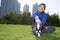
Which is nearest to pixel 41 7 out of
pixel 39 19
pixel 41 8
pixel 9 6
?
pixel 41 8

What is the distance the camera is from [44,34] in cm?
163

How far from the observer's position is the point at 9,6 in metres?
1.67

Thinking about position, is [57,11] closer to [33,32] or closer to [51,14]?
[51,14]

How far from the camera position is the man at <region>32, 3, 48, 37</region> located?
164 centimetres

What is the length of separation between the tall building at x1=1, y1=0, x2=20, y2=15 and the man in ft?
0.82

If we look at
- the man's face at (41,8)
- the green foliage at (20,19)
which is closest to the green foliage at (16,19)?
the green foliage at (20,19)

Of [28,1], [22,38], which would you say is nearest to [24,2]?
[28,1]

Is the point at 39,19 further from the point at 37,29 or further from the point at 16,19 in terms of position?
the point at 16,19

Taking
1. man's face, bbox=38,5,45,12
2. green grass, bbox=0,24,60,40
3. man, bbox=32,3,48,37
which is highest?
man's face, bbox=38,5,45,12

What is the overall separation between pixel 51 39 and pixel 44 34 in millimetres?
109

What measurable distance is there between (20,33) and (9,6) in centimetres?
38

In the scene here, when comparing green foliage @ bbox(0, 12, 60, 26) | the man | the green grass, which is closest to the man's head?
the man

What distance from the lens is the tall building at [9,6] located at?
1.66m

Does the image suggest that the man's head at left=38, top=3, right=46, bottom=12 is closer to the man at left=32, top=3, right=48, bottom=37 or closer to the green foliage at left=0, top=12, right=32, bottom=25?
the man at left=32, top=3, right=48, bottom=37
